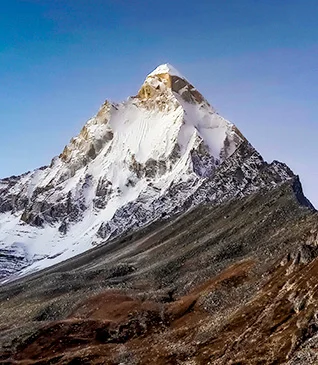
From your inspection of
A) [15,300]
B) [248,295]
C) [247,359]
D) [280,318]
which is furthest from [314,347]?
[15,300]

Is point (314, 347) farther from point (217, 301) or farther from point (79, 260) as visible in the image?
point (79, 260)

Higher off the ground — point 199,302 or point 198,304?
point 199,302

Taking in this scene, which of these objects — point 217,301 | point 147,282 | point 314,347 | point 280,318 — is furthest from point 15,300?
point 314,347

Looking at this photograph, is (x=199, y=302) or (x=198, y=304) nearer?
(x=198, y=304)

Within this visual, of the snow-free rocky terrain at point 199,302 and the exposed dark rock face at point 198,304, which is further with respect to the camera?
the snow-free rocky terrain at point 199,302

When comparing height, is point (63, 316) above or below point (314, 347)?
above

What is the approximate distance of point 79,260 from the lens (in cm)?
16662

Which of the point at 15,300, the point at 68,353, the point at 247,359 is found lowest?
the point at 247,359

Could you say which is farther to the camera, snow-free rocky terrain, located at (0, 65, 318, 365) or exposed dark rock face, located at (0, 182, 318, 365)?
snow-free rocky terrain, located at (0, 65, 318, 365)

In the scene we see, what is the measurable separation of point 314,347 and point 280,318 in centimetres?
1130

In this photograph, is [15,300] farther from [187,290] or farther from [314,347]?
[314,347]

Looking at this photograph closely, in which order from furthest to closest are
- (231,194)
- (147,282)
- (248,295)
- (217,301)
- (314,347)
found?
(231,194) < (147,282) < (217,301) < (248,295) < (314,347)

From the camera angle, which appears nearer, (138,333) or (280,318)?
(280,318)

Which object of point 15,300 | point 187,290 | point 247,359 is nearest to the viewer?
point 247,359
